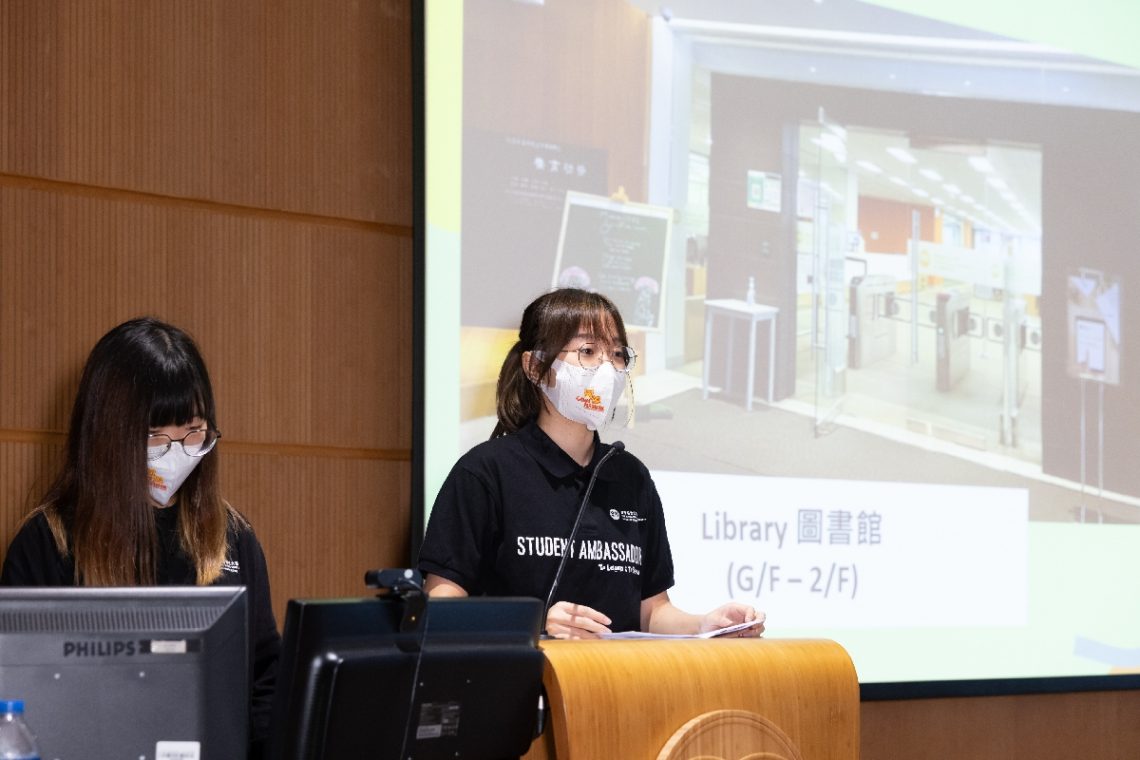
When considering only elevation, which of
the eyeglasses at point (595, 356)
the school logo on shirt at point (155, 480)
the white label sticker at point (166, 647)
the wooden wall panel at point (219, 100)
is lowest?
the white label sticker at point (166, 647)

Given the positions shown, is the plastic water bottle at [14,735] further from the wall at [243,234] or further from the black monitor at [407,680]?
the wall at [243,234]

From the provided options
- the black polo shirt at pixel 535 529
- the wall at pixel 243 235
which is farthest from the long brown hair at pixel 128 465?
the wall at pixel 243 235

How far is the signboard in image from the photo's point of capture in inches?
121

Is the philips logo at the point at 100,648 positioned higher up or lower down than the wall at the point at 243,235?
lower down

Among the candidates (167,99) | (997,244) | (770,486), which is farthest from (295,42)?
(997,244)

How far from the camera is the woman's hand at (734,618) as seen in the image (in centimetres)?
204

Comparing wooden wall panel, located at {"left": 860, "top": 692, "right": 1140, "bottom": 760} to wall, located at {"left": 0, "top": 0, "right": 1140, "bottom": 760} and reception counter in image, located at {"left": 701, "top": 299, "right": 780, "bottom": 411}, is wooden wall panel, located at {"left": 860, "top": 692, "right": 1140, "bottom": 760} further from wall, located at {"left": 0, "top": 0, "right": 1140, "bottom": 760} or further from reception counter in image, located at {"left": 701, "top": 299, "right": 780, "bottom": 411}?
wall, located at {"left": 0, "top": 0, "right": 1140, "bottom": 760}

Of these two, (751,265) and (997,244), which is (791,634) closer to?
(751,265)

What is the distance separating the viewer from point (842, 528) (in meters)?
3.42

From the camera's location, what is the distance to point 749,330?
133 inches

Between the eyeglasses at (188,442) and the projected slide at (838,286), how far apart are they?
2.63 ft

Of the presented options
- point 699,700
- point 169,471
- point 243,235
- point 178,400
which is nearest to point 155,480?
point 169,471

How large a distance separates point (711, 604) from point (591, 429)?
971mm

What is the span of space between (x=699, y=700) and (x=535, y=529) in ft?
1.82
